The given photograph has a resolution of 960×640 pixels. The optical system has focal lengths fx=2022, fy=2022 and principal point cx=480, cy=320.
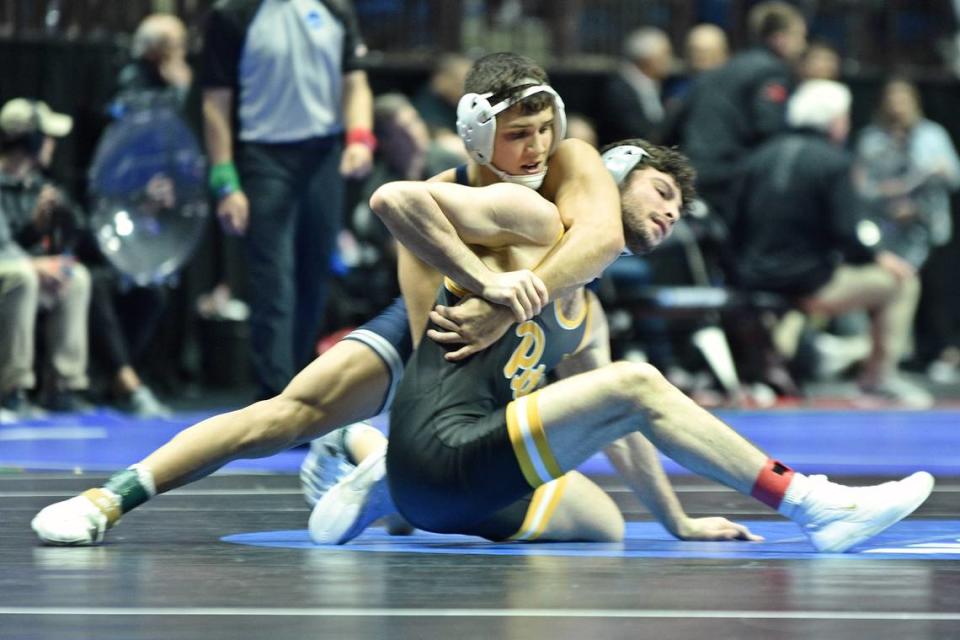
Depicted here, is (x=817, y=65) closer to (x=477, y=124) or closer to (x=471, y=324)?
(x=477, y=124)

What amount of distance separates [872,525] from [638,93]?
7.95 metres

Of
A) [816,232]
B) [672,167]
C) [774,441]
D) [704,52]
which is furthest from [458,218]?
→ [704,52]

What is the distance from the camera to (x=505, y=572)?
415 centimetres

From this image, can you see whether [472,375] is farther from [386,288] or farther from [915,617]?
[386,288]

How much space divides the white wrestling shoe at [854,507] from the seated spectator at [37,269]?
5.64 meters

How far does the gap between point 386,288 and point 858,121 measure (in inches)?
182

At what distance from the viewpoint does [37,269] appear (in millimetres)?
9422

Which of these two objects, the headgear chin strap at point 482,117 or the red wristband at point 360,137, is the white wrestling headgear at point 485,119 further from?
the red wristband at point 360,137

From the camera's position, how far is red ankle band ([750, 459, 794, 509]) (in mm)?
4309

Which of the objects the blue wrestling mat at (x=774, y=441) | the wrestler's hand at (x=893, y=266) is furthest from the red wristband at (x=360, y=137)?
the wrestler's hand at (x=893, y=266)

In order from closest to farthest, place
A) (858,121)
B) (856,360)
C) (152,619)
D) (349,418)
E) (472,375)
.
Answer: (152,619), (472,375), (349,418), (856,360), (858,121)

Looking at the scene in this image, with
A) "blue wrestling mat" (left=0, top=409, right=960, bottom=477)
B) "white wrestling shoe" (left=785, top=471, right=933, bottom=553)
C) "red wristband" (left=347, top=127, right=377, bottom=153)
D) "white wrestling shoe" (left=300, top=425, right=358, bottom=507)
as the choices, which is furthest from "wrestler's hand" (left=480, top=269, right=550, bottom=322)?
"red wristband" (left=347, top=127, right=377, bottom=153)

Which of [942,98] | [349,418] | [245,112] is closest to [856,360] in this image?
[942,98]

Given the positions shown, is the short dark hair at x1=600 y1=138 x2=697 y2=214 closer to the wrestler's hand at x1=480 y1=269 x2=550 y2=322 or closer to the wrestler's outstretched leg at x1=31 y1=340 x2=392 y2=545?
the wrestler's hand at x1=480 y1=269 x2=550 y2=322
